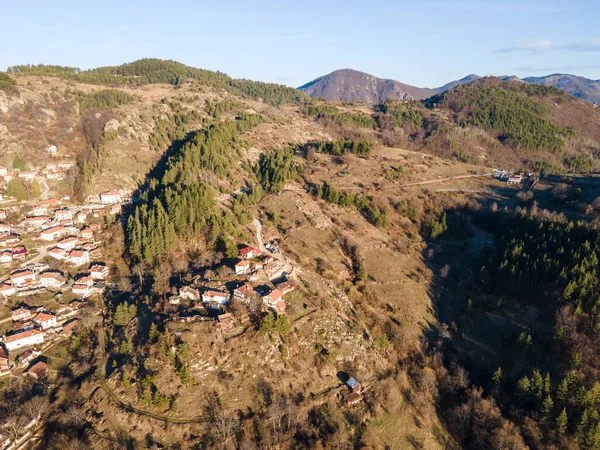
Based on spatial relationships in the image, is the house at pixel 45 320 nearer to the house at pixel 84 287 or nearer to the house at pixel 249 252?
the house at pixel 84 287

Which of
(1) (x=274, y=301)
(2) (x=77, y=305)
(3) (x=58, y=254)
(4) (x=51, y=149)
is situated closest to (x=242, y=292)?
(1) (x=274, y=301)

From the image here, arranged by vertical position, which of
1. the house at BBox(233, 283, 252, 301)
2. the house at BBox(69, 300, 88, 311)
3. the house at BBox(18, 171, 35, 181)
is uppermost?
the house at BBox(18, 171, 35, 181)

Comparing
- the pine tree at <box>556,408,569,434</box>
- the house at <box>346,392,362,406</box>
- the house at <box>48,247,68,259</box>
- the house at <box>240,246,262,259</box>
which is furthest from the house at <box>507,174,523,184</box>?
the house at <box>48,247,68,259</box>

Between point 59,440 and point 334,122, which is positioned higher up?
point 334,122

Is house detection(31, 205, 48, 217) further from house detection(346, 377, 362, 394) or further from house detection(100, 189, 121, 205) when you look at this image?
house detection(346, 377, 362, 394)

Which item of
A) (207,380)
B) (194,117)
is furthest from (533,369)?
(194,117)

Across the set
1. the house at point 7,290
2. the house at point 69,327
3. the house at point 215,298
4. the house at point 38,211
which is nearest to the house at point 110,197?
the house at point 38,211

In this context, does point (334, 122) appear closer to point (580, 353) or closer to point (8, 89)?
point (8, 89)
